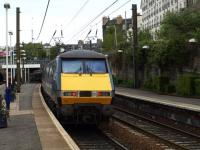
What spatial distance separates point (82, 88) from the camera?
767 inches

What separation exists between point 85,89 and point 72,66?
1545mm

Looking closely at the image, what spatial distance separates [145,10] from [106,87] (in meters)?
129

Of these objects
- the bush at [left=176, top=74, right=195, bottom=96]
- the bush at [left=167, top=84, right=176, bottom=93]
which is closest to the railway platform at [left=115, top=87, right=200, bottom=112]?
the bush at [left=176, top=74, right=195, bottom=96]

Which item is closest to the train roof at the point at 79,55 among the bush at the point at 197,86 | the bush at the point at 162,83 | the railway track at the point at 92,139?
the railway track at the point at 92,139

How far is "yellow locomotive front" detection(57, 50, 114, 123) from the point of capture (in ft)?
62.9

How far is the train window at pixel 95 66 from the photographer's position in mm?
20516

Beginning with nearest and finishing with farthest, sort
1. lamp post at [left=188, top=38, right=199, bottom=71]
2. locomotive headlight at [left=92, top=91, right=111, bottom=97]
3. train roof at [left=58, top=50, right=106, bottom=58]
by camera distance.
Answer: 1. locomotive headlight at [left=92, top=91, right=111, bottom=97]
2. train roof at [left=58, top=50, right=106, bottom=58]
3. lamp post at [left=188, top=38, right=199, bottom=71]

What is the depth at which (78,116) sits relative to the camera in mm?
19281

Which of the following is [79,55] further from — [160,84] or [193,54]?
[160,84]

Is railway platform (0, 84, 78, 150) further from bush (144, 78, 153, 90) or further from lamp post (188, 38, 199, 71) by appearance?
bush (144, 78, 153, 90)

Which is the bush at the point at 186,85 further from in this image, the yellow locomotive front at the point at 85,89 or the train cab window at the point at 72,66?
the train cab window at the point at 72,66

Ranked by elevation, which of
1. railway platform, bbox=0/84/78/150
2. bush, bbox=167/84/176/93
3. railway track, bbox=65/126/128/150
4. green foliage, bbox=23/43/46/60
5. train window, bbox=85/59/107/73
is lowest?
railway track, bbox=65/126/128/150

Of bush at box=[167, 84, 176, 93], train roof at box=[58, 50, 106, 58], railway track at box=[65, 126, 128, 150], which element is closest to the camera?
railway track at box=[65, 126, 128, 150]

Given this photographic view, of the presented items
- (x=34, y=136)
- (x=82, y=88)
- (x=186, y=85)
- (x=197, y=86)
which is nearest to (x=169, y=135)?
(x=82, y=88)
